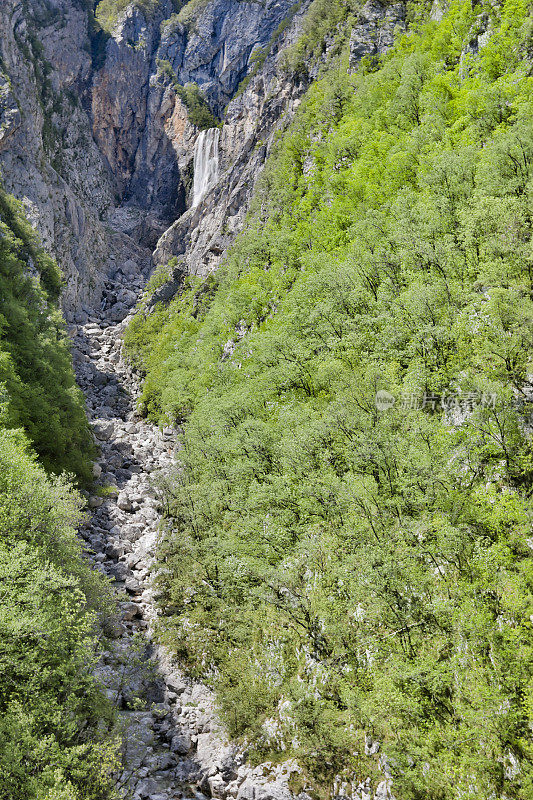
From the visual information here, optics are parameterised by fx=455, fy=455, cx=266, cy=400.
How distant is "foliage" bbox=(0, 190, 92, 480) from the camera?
40031mm

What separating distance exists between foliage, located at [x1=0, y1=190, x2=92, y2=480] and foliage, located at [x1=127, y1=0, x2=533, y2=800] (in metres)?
12.9

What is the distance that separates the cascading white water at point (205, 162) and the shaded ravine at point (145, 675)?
84639mm

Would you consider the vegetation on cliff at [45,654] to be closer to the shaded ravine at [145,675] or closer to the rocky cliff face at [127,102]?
the shaded ravine at [145,675]

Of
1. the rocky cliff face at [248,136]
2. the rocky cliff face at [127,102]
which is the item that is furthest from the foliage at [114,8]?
the rocky cliff face at [248,136]

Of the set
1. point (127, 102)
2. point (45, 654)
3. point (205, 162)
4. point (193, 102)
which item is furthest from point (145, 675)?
point (127, 102)

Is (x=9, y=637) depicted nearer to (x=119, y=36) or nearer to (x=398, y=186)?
(x=398, y=186)

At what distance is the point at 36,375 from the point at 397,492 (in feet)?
131

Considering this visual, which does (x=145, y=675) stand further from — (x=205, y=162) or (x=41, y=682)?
(x=205, y=162)

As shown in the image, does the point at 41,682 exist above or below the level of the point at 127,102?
below

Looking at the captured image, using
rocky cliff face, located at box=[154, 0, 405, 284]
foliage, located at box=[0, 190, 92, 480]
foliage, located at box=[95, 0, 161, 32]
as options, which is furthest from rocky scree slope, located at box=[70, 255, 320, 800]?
foliage, located at box=[95, 0, 161, 32]

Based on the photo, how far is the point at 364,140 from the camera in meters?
59.4


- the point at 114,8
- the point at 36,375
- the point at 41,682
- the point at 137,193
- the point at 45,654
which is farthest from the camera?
the point at 114,8

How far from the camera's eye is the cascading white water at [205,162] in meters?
124

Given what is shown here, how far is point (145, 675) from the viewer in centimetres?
2644
